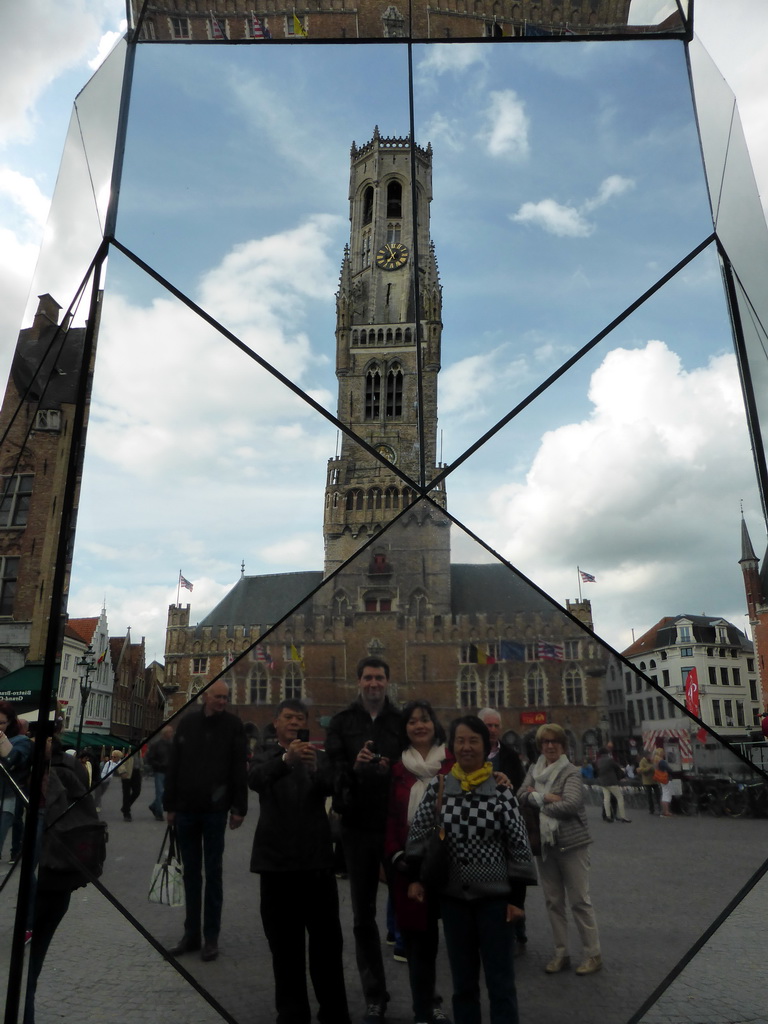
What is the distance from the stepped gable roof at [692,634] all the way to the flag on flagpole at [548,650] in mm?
300

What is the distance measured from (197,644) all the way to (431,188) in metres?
2.54

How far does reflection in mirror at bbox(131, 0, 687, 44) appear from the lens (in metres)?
4.12

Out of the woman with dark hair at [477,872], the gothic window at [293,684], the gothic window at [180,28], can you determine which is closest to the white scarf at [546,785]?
the woman with dark hair at [477,872]

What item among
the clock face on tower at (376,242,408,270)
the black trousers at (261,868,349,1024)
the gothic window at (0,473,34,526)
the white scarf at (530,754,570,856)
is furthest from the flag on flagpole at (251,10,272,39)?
the black trousers at (261,868,349,1024)

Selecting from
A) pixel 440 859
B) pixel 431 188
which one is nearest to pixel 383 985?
pixel 440 859

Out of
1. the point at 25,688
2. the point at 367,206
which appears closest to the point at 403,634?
the point at 25,688

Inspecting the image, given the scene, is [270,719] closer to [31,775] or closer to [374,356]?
[31,775]

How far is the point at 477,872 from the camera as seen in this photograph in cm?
300

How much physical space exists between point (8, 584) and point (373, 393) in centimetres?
213

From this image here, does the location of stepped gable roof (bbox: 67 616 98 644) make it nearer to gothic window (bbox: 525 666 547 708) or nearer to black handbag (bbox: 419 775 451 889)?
black handbag (bbox: 419 775 451 889)

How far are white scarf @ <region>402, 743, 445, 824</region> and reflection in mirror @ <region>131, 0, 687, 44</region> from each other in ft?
12.2

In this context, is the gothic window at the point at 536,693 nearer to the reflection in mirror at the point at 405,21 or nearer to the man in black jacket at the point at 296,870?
the man in black jacket at the point at 296,870

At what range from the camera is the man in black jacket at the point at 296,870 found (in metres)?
3.03

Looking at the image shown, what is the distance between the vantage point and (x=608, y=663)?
130 inches
